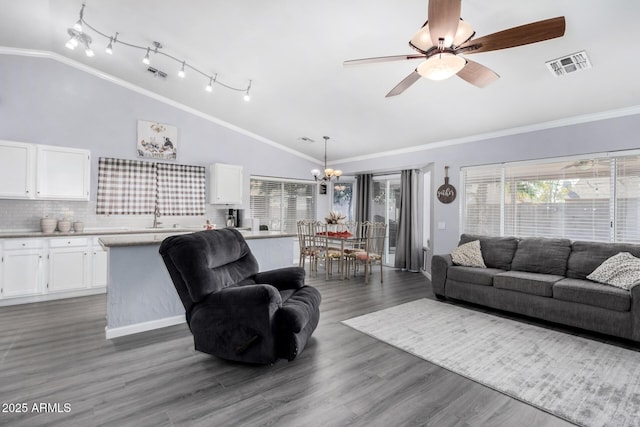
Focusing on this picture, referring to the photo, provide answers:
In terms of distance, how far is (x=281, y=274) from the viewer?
3.33m

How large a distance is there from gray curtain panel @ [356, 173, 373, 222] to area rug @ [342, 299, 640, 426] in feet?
13.0

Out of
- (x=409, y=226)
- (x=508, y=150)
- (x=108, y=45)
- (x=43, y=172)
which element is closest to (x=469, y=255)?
(x=508, y=150)

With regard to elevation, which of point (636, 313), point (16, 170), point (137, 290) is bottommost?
point (636, 313)

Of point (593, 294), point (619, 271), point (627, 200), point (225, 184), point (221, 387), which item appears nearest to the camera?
point (221, 387)

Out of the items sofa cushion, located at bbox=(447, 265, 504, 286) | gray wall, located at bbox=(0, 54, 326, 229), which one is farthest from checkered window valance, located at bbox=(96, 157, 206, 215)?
sofa cushion, located at bbox=(447, 265, 504, 286)

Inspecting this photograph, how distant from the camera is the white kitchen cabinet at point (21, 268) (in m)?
4.16

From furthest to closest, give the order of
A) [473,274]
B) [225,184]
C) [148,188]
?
[225,184] < [148,188] < [473,274]

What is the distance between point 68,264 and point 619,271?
22.3 ft

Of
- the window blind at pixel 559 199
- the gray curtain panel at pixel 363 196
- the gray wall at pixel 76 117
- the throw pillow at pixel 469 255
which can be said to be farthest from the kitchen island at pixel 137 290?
the gray curtain panel at pixel 363 196

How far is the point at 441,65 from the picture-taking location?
2.29m

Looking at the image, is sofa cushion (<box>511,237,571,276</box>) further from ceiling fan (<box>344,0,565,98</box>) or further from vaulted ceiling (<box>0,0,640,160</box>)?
ceiling fan (<box>344,0,565,98</box>)

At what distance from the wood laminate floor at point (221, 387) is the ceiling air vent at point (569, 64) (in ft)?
10.2

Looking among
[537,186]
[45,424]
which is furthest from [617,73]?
[45,424]

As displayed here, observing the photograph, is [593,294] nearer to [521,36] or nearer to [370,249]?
[521,36]
